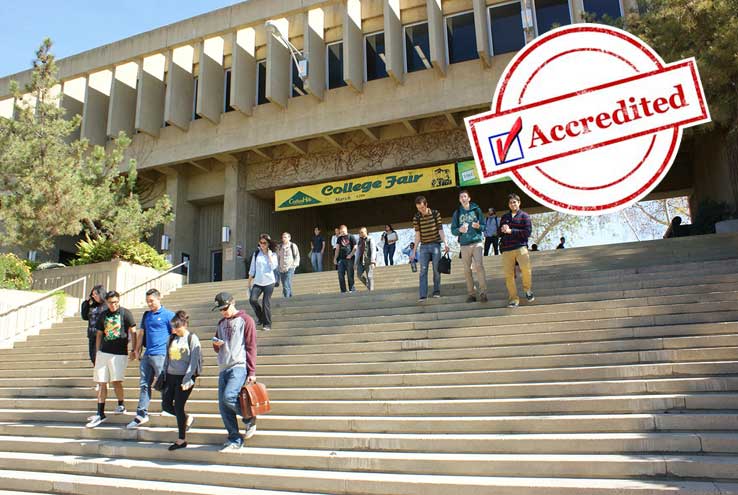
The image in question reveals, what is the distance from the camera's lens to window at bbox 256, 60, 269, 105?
21203 millimetres

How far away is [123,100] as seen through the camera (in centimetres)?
2209

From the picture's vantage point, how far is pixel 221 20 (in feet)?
65.1

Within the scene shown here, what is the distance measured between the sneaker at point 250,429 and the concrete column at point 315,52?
1459 cm

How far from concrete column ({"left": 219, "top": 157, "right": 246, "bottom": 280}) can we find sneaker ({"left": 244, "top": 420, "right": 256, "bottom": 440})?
1448cm

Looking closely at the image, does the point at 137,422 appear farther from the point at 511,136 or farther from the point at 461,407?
the point at 511,136

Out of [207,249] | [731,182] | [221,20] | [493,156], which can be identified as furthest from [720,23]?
[207,249]

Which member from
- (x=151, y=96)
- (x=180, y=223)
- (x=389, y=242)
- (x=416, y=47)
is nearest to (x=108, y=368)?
(x=389, y=242)

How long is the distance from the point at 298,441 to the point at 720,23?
9031 millimetres

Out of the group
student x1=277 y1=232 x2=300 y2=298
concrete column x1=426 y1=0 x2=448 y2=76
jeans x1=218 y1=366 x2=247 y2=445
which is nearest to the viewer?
jeans x1=218 y1=366 x2=247 y2=445

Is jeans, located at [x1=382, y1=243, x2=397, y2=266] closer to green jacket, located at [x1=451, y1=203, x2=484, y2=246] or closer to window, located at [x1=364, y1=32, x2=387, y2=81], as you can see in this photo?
window, located at [x1=364, y1=32, x2=387, y2=81]


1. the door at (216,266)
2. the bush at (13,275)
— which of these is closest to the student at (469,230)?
the bush at (13,275)

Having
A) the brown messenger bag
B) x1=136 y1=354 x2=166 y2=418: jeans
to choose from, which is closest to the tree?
x1=136 y1=354 x2=166 y2=418: jeans

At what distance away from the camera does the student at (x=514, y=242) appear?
24.4 ft

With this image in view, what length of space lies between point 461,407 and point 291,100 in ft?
52.1
